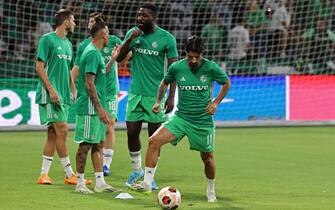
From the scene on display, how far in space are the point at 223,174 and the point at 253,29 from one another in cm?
1247

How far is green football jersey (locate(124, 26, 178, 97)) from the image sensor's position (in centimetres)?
1140

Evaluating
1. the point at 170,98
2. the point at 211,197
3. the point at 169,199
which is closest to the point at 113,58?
the point at 170,98

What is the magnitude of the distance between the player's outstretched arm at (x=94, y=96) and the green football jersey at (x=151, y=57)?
126 centimetres

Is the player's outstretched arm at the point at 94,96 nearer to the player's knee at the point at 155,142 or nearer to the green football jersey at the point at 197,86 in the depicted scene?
the player's knee at the point at 155,142

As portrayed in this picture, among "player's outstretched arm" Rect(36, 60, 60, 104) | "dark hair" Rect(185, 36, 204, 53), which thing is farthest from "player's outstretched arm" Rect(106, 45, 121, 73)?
"dark hair" Rect(185, 36, 204, 53)

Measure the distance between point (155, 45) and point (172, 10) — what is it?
13076mm

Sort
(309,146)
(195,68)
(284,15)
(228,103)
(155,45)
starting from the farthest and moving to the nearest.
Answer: (284,15) < (228,103) < (309,146) < (155,45) < (195,68)

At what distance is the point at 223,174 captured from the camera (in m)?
12.7

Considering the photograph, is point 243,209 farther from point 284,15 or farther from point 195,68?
point 284,15

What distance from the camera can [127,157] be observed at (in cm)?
1518

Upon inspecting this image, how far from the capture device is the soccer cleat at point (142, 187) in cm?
1012

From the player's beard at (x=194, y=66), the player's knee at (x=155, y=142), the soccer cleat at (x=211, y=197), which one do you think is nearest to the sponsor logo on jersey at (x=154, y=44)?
the player's beard at (x=194, y=66)

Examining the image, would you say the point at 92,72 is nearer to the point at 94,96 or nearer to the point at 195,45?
the point at 94,96

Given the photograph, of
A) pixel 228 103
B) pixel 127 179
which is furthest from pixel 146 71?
pixel 228 103
